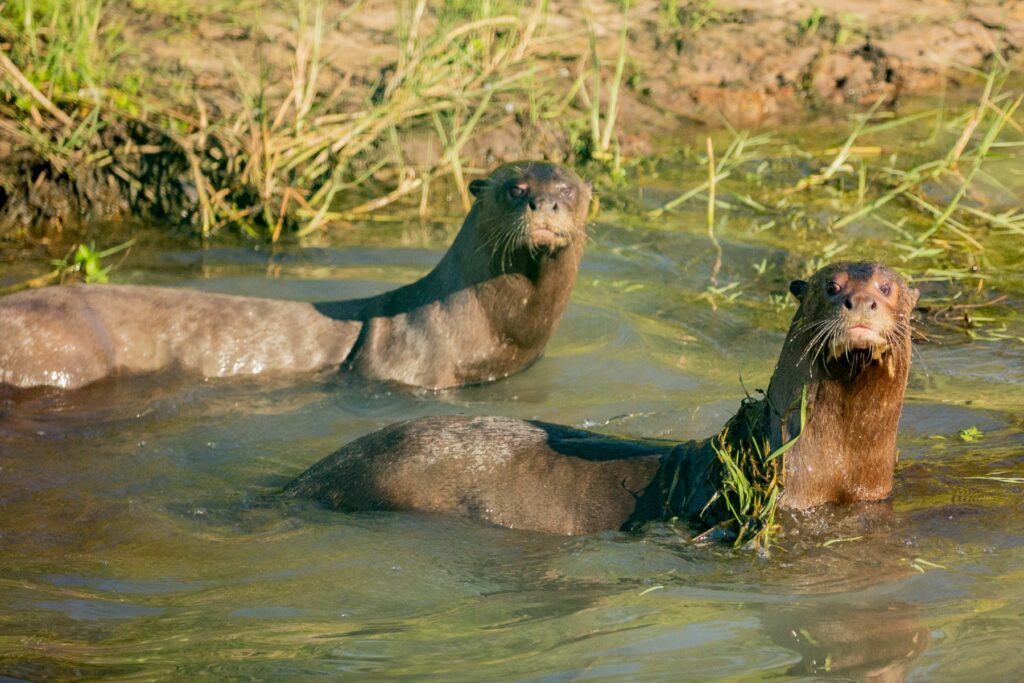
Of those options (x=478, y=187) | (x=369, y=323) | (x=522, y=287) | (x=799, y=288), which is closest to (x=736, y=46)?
(x=478, y=187)

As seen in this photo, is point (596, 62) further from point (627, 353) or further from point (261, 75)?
point (627, 353)

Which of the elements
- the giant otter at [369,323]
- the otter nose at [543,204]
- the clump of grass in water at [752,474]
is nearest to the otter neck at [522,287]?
the giant otter at [369,323]

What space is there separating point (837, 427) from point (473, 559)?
4.96 feet

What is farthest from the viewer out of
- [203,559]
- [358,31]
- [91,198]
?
[358,31]

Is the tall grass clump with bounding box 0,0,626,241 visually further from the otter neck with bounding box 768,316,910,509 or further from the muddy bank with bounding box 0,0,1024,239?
the otter neck with bounding box 768,316,910,509

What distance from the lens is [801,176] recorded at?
12.4 m

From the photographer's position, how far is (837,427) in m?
5.93

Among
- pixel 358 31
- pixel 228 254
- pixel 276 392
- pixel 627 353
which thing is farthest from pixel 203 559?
pixel 358 31

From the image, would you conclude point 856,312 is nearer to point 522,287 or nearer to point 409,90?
point 522,287

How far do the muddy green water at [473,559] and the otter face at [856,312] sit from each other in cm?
70

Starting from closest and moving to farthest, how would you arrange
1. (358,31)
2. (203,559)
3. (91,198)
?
(203,559) → (91,198) → (358,31)

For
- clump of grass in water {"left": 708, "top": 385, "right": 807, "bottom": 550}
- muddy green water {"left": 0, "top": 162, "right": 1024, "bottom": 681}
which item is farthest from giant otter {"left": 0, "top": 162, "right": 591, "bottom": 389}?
clump of grass in water {"left": 708, "top": 385, "right": 807, "bottom": 550}

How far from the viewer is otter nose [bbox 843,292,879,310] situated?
560 cm

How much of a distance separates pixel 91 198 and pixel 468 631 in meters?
7.67
